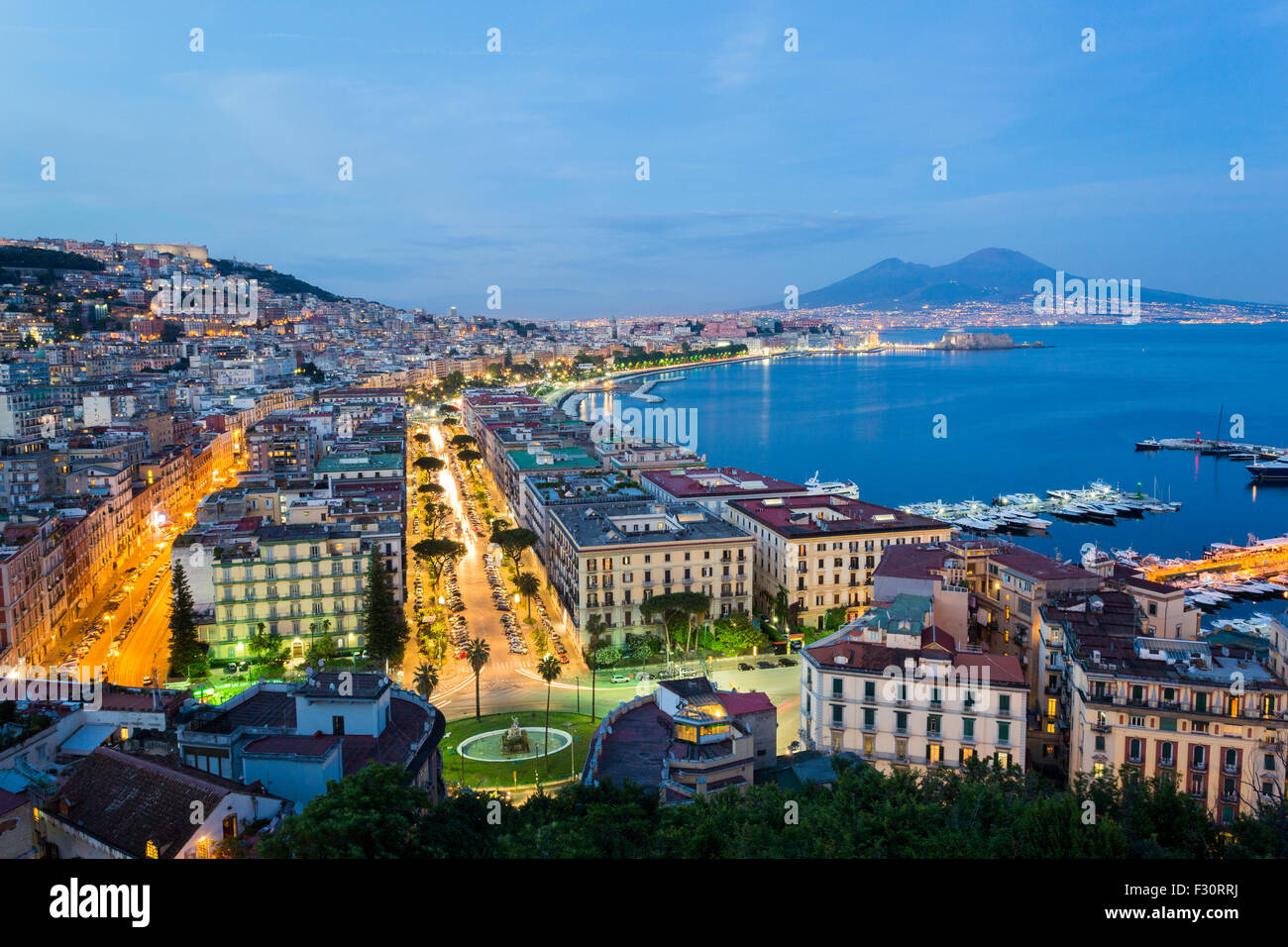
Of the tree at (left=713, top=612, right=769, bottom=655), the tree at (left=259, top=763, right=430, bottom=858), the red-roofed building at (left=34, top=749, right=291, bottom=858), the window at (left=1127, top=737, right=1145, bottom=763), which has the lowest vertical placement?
the tree at (left=713, top=612, right=769, bottom=655)

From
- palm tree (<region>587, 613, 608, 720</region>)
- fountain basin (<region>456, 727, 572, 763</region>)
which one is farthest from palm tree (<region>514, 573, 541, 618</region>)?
fountain basin (<region>456, 727, 572, 763</region>)

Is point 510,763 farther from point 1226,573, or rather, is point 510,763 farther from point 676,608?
point 1226,573

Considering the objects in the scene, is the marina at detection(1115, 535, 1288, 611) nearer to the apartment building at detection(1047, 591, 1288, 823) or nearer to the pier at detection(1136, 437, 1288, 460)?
the apartment building at detection(1047, 591, 1288, 823)

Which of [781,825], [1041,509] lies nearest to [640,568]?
[781,825]

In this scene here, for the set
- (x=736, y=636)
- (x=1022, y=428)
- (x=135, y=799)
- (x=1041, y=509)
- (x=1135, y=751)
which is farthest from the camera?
(x=1022, y=428)

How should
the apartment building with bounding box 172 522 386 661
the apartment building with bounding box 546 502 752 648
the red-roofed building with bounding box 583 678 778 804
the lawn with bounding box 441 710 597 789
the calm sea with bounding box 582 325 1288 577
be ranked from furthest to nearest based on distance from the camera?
the calm sea with bounding box 582 325 1288 577 < the apartment building with bounding box 546 502 752 648 < the apartment building with bounding box 172 522 386 661 < the lawn with bounding box 441 710 597 789 < the red-roofed building with bounding box 583 678 778 804

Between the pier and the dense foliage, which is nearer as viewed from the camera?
the dense foliage

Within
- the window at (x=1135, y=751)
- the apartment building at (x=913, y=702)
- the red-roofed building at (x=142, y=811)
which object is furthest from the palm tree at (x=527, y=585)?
the red-roofed building at (x=142, y=811)
